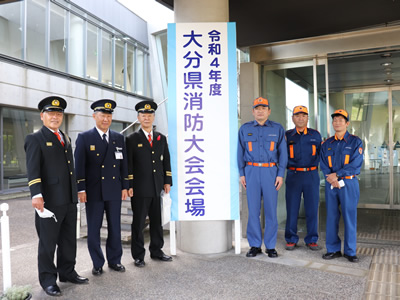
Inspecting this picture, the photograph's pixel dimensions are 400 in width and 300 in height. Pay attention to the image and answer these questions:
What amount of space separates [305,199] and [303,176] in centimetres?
29

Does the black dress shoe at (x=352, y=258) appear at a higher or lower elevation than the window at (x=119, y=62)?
lower

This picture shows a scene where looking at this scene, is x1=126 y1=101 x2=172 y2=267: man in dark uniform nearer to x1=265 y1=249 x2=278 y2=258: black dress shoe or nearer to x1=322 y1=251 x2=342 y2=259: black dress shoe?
x1=265 y1=249 x2=278 y2=258: black dress shoe

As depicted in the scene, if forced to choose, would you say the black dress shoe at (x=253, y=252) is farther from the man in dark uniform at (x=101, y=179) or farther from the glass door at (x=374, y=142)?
the glass door at (x=374, y=142)

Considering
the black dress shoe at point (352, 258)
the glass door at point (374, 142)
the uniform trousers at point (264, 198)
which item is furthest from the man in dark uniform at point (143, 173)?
the glass door at point (374, 142)

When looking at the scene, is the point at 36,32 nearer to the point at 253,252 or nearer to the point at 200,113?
the point at 200,113

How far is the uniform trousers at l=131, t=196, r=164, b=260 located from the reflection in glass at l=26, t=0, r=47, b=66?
30.0ft

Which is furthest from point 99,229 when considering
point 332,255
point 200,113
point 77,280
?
point 332,255

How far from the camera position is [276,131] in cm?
404

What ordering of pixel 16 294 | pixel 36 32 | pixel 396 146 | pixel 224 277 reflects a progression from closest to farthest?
1. pixel 16 294
2. pixel 224 277
3. pixel 396 146
4. pixel 36 32

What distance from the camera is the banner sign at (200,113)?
13.2 ft

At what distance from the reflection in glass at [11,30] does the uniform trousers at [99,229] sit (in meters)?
8.84

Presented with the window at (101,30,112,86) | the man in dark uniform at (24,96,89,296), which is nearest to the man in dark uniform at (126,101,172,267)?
the man in dark uniform at (24,96,89,296)

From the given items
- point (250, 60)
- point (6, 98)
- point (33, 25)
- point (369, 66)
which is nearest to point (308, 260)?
point (250, 60)

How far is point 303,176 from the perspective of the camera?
4273mm
